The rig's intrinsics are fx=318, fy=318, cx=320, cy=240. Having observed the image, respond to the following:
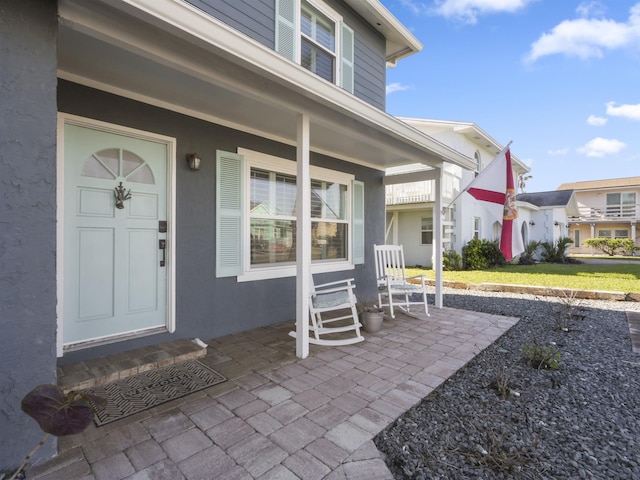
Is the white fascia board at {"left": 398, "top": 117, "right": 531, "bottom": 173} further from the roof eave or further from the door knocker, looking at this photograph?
the door knocker

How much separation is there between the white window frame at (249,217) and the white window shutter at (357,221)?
55 millimetres

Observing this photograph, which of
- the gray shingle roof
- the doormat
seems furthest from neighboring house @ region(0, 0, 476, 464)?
the gray shingle roof

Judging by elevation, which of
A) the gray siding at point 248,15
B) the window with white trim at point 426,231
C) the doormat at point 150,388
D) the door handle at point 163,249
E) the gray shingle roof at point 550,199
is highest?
the gray siding at point 248,15

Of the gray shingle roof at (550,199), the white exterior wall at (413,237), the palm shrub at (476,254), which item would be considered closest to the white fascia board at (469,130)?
the white exterior wall at (413,237)

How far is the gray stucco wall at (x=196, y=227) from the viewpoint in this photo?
9.44 feet

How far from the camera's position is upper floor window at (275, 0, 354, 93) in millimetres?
4340

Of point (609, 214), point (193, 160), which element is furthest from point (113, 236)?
point (609, 214)

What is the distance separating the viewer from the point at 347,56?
17.1 ft

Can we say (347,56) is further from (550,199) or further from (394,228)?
(550,199)

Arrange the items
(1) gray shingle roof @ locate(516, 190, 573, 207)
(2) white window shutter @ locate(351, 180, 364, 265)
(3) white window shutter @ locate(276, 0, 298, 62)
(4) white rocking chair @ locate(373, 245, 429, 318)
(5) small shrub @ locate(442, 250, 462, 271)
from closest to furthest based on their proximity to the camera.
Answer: (3) white window shutter @ locate(276, 0, 298, 62) < (4) white rocking chair @ locate(373, 245, 429, 318) < (2) white window shutter @ locate(351, 180, 364, 265) < (5) small shrub @ locate(442, 250, 462, 271) < (1) gray shingle roof @ locate(516, 190, 573, 207)

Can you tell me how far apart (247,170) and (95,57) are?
1.82 metres

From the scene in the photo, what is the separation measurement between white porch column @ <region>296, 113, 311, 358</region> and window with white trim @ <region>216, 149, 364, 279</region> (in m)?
1.10

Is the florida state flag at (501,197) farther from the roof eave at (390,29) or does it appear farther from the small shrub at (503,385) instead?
the roof eave at (390,29)

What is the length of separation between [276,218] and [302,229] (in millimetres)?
1448
